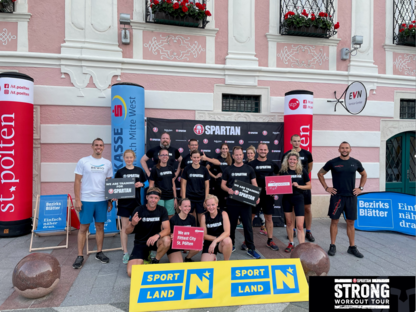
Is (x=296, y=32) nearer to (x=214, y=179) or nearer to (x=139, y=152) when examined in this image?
(x=214, y=179)

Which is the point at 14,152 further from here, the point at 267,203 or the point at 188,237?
the point at 267,203

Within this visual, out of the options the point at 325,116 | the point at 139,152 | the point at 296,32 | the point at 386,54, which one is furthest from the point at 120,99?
the point at 386,54

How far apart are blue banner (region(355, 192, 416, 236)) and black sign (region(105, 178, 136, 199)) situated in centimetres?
552

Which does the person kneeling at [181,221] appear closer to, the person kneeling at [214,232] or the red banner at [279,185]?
the person kneeling at [214,232]

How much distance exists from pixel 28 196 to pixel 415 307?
6867 millimetres

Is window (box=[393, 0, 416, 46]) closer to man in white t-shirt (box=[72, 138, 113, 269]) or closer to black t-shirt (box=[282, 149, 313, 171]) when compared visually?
black t-shirt (box=[282, 149, 313, 171])

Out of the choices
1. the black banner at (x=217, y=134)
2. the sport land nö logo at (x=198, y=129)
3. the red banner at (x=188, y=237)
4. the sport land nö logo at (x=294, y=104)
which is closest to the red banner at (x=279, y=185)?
the red banner at (x=188, y=237)

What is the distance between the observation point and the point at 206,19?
7305 mm

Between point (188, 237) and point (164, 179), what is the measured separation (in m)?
1.50

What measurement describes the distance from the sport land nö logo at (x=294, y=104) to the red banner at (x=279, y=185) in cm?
272

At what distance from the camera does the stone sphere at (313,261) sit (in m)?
3.67

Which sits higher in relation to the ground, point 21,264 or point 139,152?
point 139,152

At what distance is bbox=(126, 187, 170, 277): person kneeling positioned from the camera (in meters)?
→ 4.09

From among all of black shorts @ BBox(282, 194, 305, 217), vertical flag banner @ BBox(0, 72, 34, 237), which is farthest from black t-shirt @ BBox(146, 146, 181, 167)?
vertical flag banner @ BBox(0, 72, 34, 237)
